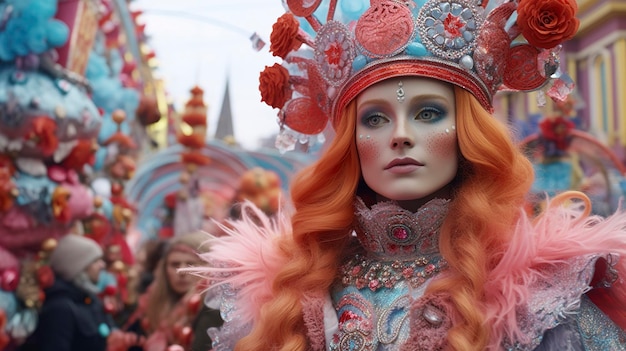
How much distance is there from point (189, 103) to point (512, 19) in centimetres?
500

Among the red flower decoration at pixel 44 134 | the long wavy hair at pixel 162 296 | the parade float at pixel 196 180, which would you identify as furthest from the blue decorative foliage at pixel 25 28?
the parade float at pixel 196 180

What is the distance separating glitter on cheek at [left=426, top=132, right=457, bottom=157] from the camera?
6.61 feet

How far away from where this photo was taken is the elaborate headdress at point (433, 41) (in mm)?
2039

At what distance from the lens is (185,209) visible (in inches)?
269

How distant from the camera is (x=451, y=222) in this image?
6.70 ft

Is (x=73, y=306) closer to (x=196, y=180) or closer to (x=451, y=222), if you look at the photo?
(x=196, y=180)

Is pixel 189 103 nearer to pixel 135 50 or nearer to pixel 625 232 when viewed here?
pixel 135 50

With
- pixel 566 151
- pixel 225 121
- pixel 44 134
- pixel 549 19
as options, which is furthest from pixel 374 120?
pixel 225 121

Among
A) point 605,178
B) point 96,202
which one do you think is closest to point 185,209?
point 96,202

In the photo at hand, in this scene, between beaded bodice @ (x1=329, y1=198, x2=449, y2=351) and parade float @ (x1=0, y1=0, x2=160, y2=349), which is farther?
parade float @ (x1=0, y1=0, x2=160, y2=349)

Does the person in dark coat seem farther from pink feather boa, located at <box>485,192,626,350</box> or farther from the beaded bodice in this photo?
pink feather boa, located at <box>485,192,626,350</box>

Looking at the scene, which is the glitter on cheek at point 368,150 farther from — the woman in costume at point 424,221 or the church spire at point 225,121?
the church spire at point 225,121

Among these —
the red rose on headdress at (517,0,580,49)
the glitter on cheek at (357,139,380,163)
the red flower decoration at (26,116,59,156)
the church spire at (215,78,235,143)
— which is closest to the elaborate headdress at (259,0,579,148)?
the red rose on headdress at (517,0,580,49)

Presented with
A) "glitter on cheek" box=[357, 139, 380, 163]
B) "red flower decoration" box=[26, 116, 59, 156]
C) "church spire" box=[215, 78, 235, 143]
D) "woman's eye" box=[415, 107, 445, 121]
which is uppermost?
"woman's eye" box=[415, 107, 445, 121]
